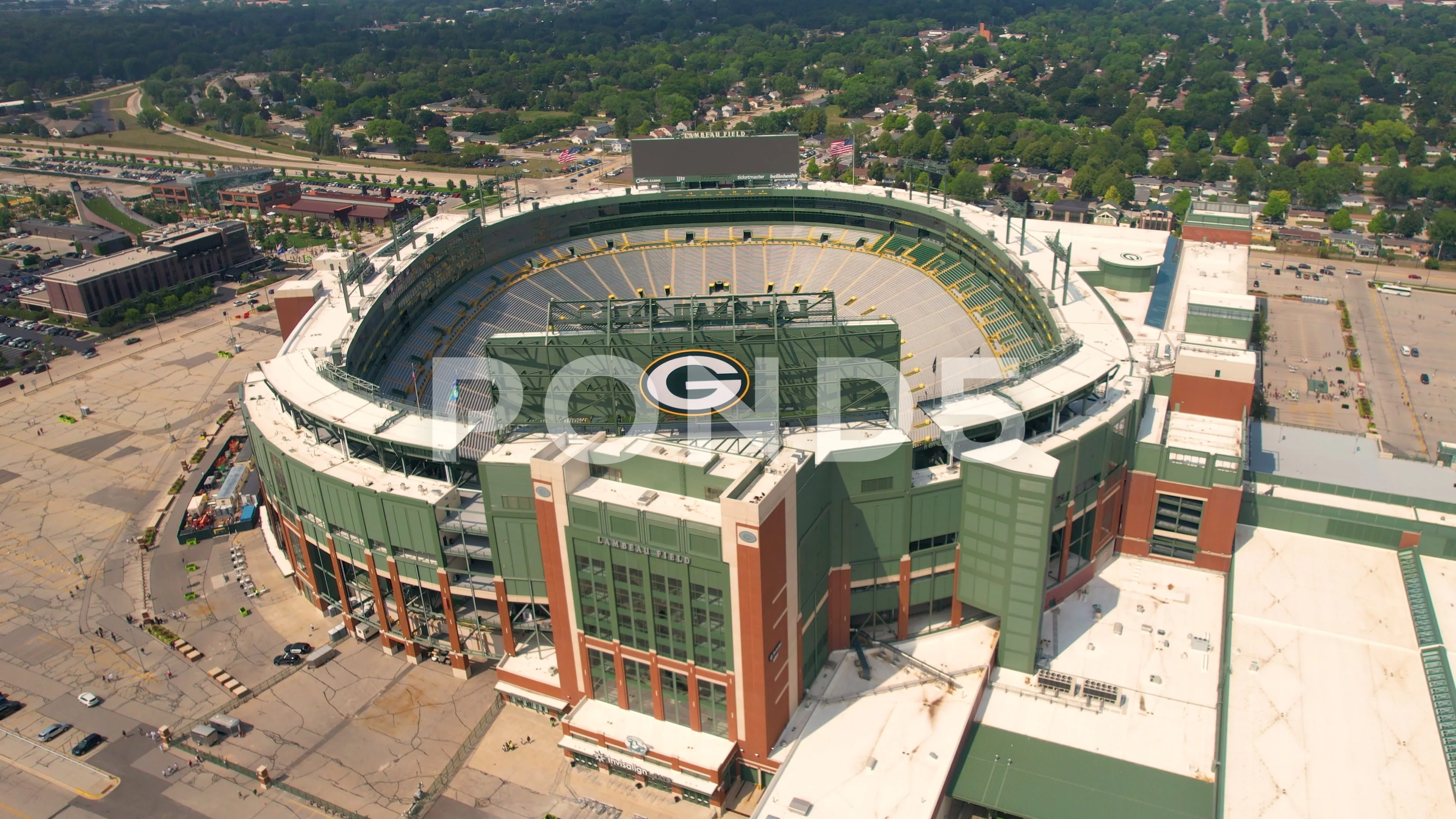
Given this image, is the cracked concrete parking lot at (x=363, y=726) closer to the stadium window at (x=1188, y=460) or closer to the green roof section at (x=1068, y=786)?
the green roof section at (x=1068, y=786)

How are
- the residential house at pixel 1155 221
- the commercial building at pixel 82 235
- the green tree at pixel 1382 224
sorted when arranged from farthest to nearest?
the green tree at pixel 1382 224, the commercial building at pixel 82 235, the residential house at pixel 1155 221

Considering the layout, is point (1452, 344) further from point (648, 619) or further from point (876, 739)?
point (648, 619)

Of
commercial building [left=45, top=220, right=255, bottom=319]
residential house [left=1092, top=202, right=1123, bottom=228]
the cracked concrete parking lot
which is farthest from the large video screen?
commercial building [left=45, top=220, right=255, bottom=319]

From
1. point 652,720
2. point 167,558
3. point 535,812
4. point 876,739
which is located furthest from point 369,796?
point 167,558

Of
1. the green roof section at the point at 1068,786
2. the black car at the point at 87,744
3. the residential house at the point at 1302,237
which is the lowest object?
the black car at the point at 87,744

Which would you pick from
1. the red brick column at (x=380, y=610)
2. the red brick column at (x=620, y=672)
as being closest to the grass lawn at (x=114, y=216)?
the red brick column at (x=380, y=610)

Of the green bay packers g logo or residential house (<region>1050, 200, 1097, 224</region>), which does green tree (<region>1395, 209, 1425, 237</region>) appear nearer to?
residential house (<region>1050, 200, 1097, 224</region>)
